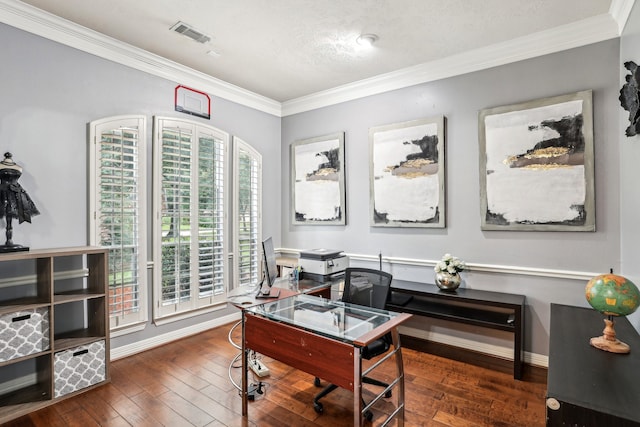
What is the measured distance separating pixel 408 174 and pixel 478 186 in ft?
2.41

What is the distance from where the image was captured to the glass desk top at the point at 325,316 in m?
1.91

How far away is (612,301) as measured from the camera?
169 cm

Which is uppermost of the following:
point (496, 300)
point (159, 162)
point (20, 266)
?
point (159, 162)

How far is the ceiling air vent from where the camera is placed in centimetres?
284

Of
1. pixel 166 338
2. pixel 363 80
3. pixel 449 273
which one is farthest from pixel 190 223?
pixel 449 273

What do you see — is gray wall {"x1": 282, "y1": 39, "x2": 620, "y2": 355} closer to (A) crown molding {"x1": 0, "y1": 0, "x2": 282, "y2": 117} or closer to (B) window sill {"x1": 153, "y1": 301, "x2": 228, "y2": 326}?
(A) crown molding {"x1": 0, "y1": 0, "x2": 282, "y2": 117}

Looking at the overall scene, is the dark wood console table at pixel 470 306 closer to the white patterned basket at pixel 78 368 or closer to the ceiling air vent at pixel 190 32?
the white patterned basket at pixel 78 368

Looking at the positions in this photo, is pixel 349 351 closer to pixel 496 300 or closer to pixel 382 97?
pixel 496 300

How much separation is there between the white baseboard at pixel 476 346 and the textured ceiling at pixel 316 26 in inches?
115

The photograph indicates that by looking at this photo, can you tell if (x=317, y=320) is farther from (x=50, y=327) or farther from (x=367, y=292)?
(x=50, y=327)

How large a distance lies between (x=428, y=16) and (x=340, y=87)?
5.44 ft

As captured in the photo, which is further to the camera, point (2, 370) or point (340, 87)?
point (340, 87)

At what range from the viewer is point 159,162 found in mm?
3500

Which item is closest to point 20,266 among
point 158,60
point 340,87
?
point 158,60
